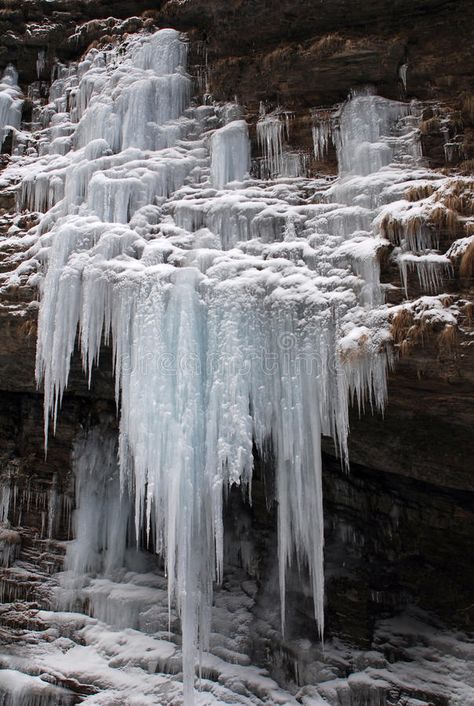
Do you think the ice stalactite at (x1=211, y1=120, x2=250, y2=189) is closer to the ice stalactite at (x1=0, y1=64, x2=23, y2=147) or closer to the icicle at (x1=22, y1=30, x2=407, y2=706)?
the icicle at (x1=22, y1=30, x2=407, y2=706)

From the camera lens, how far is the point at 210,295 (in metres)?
6.55

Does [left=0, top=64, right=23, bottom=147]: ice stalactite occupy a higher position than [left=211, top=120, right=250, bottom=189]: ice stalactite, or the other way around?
[left=0, top=64, right=23, bottom=147]: ice stalactite

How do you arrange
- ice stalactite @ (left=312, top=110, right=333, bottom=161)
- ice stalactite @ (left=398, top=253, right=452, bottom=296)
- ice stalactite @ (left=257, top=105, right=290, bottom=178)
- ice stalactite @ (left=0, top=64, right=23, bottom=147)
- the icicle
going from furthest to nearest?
1. ice stalactite @ (left=0, top=64, right=23, bottom=147)
2. ice stalactite @ (left=257, top=105, right=290, bottom=178)
3. ice stalactite @ (left=312, top=110, right=333, bottom=161)
4. the icicle
5. ice stalactite @ (left=398, top=253, right=452, bottom=296)

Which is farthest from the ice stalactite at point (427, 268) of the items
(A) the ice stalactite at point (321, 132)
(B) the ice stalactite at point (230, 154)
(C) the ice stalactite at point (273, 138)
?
(B) the ice stalactite at point (230, 154)

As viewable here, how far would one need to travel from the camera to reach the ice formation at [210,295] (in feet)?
20.0

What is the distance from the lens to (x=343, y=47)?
7453 mm

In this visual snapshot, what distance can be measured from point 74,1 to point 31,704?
435 inches

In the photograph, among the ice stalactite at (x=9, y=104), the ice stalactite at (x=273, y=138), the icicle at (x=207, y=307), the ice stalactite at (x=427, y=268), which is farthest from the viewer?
the ice stalactite at (x=9, y=104)

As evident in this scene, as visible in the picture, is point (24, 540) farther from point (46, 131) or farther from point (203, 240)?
point (46, 131)

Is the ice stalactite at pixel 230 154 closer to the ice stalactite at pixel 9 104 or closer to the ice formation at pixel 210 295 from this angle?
the ice formation at pixel 210 295

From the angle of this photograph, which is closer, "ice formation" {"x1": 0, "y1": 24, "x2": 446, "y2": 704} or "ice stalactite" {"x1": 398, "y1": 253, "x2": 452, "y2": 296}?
"ice stalactite" {"x1": 398, "y1": 253, "x2": 452, "y2": 296}

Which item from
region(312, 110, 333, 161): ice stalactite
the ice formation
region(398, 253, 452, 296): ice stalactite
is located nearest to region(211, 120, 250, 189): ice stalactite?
the ice formation

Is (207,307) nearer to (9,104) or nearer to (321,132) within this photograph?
(321,132)

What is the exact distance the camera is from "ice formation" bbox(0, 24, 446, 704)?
6102 mm
